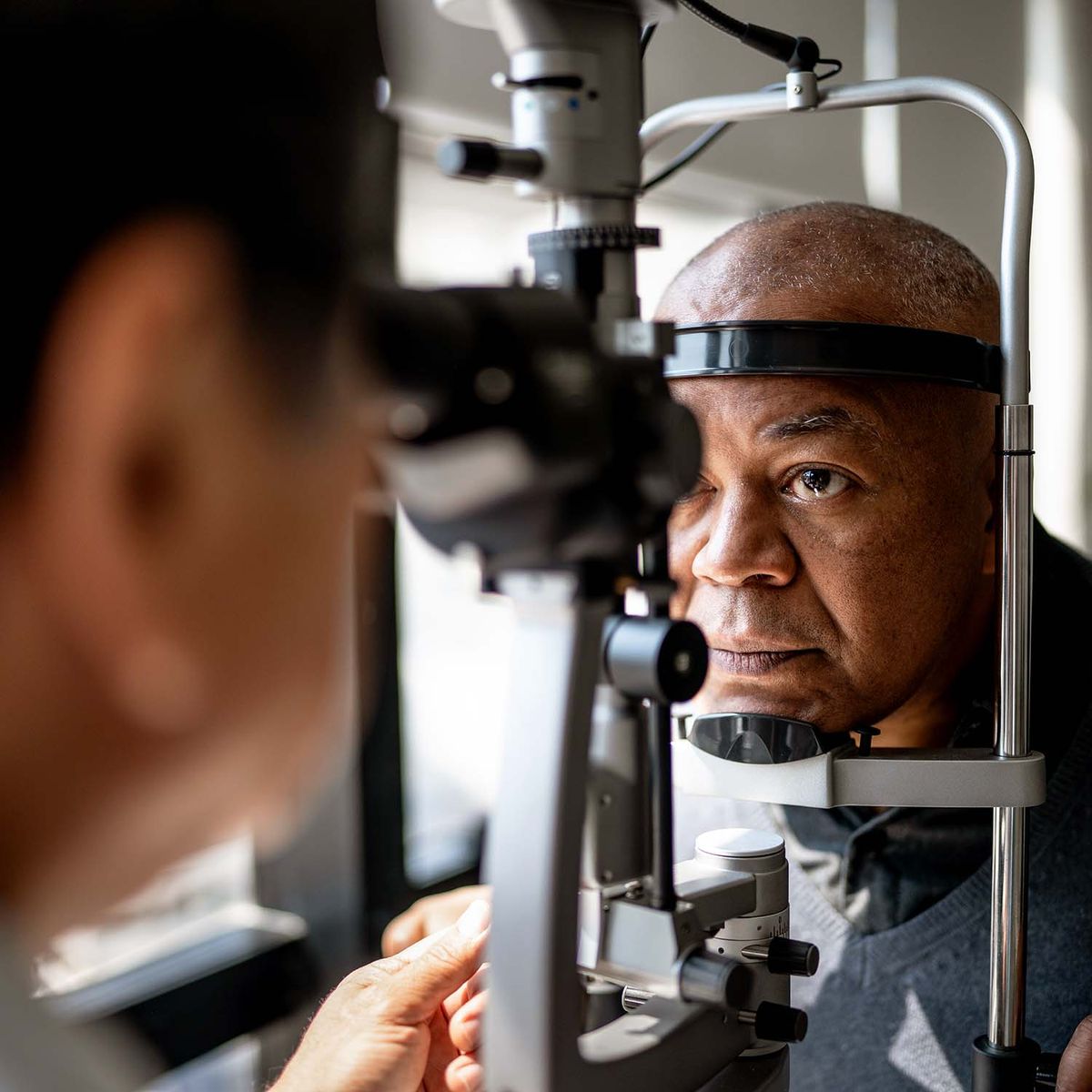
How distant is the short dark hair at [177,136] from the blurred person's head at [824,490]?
2.19ft

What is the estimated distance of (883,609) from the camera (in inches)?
44.3

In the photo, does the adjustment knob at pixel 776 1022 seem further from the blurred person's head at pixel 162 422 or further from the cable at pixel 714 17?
the cable at pixel 714 17

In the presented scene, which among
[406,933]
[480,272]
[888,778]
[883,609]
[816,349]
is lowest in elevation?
[406,933]

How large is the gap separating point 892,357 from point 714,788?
394 millimetres

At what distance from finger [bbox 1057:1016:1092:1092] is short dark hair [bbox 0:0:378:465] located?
87 centimetres

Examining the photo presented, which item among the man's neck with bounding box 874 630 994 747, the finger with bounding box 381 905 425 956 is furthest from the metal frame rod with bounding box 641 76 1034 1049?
the finger with bounding box 381 905 425 956

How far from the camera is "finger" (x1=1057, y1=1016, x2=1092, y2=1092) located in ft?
3.16

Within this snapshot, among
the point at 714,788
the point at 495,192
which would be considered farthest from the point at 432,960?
the point at 495,192

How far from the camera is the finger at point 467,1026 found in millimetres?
937

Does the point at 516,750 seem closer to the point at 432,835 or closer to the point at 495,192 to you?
the point at 495,192

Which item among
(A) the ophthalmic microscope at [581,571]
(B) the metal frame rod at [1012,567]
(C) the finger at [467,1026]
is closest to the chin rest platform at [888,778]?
(B) the metal frame rod at [1012,567]

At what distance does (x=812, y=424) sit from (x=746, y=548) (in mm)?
123

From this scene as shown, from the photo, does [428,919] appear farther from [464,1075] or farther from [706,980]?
[706,980]

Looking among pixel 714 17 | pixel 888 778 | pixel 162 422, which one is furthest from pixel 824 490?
pixel 162 422
